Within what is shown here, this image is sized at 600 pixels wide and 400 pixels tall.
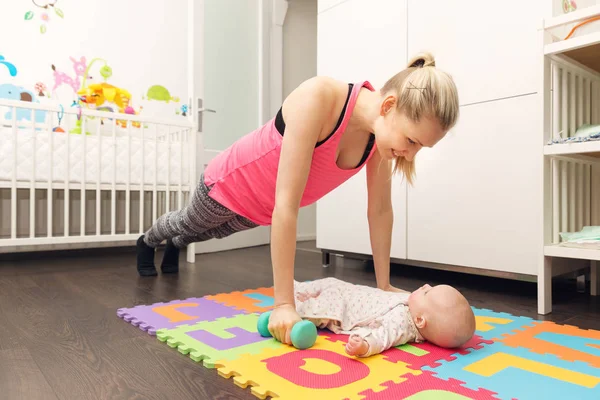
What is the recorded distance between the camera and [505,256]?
1.54 meters

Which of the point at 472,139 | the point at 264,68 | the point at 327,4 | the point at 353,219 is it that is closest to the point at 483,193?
the point at 472,139

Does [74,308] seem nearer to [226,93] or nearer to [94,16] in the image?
[226,93]

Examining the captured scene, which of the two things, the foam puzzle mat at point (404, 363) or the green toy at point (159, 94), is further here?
the green toy at point (159, 94)

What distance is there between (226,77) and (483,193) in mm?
1965

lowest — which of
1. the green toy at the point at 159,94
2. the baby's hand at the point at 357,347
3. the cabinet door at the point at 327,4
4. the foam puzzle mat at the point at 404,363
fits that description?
the foam puzzle mat at the point at 404,363

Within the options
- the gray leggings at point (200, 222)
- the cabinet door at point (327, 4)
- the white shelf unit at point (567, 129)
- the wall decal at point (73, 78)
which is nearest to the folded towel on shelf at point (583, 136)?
the white shelf unit at point (567, 129)

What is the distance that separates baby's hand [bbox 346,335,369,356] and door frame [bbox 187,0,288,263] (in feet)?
6.27

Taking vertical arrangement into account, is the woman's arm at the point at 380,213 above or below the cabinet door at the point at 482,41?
below

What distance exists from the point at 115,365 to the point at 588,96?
1.62 metres

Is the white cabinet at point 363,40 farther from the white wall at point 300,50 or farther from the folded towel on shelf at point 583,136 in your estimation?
the white wall at point 300,50

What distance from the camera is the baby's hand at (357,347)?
85 cm

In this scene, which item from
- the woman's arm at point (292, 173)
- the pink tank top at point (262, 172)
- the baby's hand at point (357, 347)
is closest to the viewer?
the baby's hand at point (357, 347)

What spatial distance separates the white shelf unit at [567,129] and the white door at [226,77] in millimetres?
1792

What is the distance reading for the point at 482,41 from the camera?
1.60 metres
